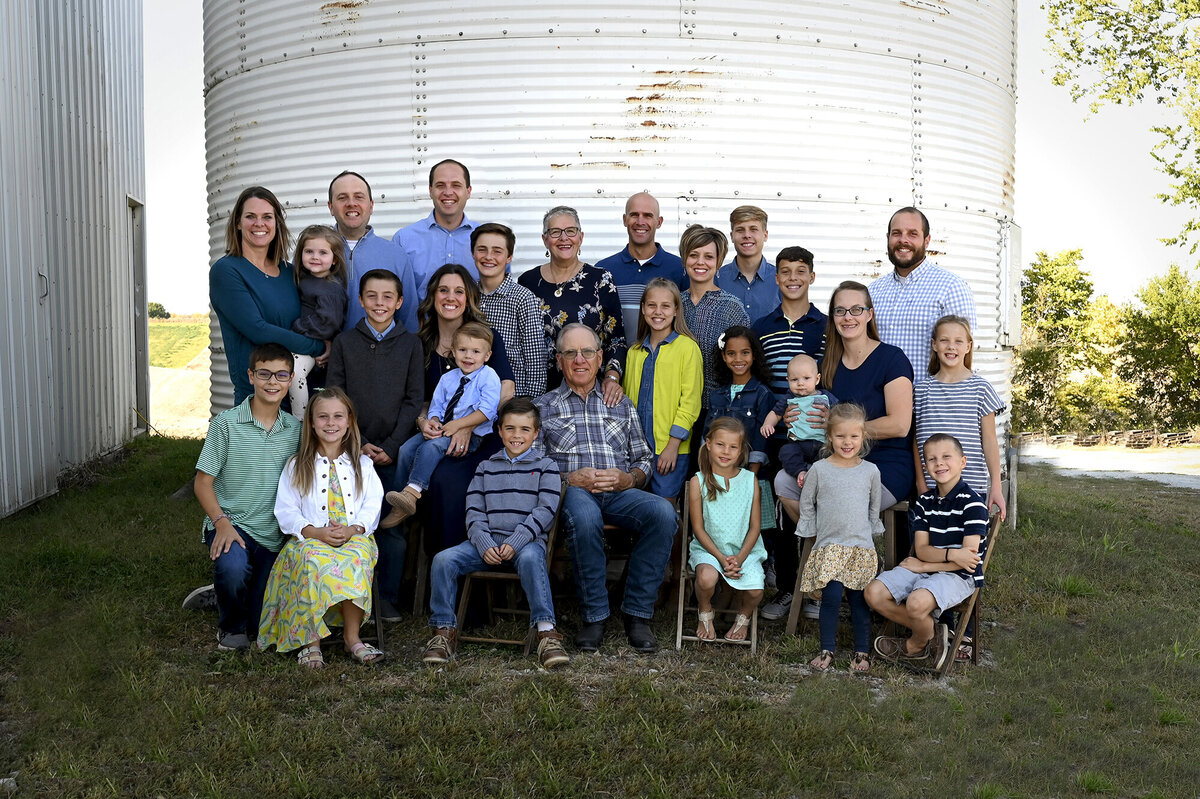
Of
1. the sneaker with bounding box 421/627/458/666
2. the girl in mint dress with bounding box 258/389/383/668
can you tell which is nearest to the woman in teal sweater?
the girl in mint dress with bounding box 258/389/383/668

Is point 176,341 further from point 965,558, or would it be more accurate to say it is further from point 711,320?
point 965,558

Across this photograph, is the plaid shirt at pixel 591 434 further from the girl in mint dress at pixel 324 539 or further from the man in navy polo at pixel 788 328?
the girl in mint dress at pixel 324 539

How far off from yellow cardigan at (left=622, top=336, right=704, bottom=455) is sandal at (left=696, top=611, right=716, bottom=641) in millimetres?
829

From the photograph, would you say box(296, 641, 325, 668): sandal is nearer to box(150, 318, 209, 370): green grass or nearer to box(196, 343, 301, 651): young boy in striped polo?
box(196, 343, 301, 651): young boy in striped polo

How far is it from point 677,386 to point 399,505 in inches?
55.5

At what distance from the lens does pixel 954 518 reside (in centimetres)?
438

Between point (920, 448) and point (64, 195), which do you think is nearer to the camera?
point (920, 448)

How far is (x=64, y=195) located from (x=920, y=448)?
7866 millimetres

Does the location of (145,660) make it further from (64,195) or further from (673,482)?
(64,195)

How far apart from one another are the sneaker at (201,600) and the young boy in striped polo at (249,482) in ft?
1.94

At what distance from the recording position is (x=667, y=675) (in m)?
4.25

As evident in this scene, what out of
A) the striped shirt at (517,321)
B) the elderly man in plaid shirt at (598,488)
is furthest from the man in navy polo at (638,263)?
the elderly man in plaid shirt at (598,488)

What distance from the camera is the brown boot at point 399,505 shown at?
4.71 m

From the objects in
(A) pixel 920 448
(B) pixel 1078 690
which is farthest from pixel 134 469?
(B) pixel 1078 690
